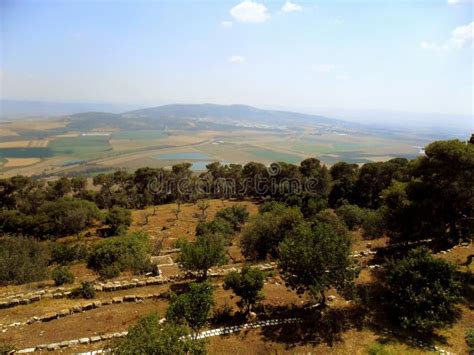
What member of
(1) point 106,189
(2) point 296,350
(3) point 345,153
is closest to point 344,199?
(2) point 296,350

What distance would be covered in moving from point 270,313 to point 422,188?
31.8ft

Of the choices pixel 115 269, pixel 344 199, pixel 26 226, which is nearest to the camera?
pixel 115 269

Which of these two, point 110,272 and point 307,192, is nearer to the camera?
point 110,272

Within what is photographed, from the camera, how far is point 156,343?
6.87 metres

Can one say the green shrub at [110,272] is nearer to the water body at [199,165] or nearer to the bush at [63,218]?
the bush at [63,218]

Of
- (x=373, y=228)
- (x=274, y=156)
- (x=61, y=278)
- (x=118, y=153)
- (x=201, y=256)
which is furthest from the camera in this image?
(x=118, y=153)

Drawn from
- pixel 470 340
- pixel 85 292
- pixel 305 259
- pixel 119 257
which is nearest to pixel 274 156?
pixel 119 257

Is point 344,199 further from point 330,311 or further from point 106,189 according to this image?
point 106,189

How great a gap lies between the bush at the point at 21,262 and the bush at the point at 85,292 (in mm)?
5371

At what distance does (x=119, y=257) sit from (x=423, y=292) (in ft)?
54.7

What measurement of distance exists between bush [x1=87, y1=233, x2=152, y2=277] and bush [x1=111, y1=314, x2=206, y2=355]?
1105 cm

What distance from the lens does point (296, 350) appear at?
33.2 ft

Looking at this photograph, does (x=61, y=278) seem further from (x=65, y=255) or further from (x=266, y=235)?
(x=266, y=235)

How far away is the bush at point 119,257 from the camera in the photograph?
59.3 feet
